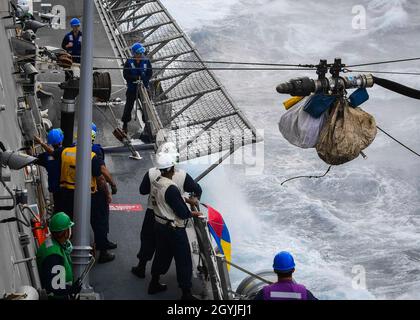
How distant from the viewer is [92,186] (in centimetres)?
970

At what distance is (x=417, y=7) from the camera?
131 ft

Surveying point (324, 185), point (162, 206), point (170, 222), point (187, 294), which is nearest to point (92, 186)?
point (162, 206)

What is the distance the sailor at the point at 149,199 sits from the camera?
30.5ft

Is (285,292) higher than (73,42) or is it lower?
higher

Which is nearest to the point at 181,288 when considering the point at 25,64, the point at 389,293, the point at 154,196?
the point at 154,196

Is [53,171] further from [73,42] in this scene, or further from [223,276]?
[73,42]

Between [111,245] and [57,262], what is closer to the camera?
[57,262]

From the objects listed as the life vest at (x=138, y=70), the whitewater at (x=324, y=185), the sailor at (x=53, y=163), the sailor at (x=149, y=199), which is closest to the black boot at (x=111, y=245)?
the sailor at (x=149, y=199)

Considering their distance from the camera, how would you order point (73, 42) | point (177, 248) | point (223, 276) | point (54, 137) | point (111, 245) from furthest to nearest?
point (73, 42)
point (111, 245)
point (54, 137)
point (177, 248)
point (223, 276)

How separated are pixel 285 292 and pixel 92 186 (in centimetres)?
342

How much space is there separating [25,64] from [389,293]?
8.55 metres

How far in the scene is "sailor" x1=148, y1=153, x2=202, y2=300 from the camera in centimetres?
903

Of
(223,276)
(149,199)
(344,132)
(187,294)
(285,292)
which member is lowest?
(187,294)

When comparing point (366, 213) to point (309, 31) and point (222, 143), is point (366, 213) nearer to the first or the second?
point (222, 143)
